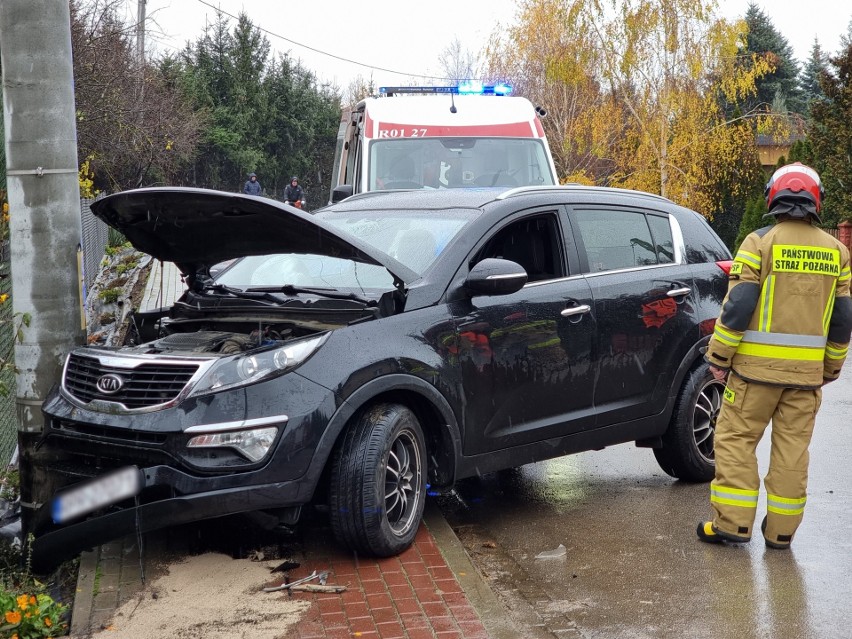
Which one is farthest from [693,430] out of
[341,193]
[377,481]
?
[341,193]

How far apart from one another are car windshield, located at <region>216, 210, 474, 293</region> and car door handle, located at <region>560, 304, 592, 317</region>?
2.38 feet

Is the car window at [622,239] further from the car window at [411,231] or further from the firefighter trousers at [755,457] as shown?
the firefighter trousers at [755,457]

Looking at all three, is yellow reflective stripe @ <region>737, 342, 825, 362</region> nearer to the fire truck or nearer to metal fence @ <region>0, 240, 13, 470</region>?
metal fence @ <region>0, 240, 13, 470</region>

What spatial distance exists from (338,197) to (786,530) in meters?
6.31

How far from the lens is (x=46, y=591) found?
4980 mm

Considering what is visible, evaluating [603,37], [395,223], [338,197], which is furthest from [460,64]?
[395,223]

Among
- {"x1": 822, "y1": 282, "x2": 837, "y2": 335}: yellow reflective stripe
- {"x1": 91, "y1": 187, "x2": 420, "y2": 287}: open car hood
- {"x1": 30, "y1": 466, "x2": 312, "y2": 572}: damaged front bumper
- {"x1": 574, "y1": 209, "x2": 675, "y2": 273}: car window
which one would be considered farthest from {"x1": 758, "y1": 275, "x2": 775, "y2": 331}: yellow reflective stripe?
{"x1": 30, "y1": 466, "x2": 312, "y2": 572}: damaged front bumper

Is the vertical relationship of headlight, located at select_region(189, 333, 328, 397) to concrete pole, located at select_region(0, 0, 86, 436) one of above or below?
below

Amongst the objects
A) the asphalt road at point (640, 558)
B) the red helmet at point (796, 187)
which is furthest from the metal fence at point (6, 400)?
the red helmet at point (796, 187)

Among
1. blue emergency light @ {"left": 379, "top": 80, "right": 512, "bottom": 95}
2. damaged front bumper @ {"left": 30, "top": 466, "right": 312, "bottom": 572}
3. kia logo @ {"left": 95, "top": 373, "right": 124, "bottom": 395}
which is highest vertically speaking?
blue emergency light @ {"left": 379, "top": 80, "right": 512, "bottom": 95}

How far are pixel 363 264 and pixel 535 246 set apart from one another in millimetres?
1031

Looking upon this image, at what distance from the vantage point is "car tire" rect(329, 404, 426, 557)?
470 centimetres

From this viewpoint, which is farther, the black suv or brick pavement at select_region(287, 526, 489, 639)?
the black suv

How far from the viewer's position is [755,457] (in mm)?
5250
